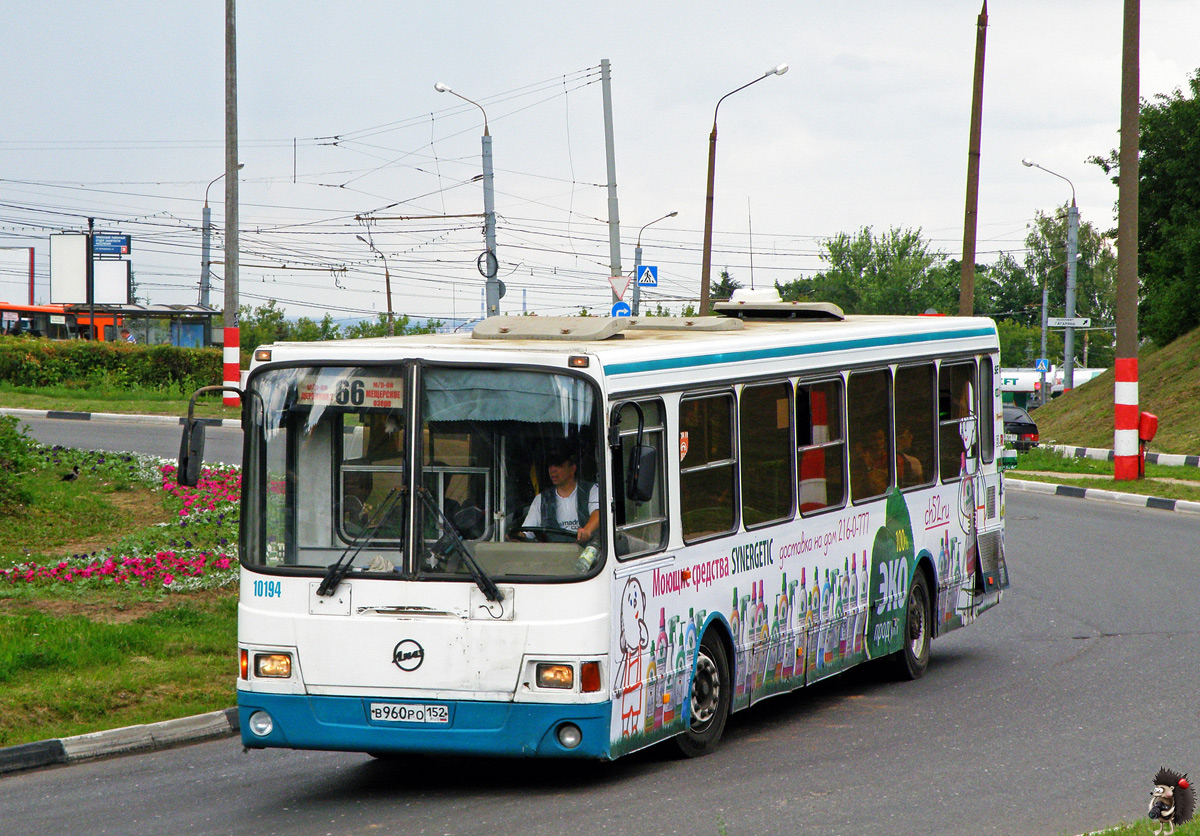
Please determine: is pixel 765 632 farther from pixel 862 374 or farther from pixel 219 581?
pixel 219 581

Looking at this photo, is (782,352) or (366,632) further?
(782,352)

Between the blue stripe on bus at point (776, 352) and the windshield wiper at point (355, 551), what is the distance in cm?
123

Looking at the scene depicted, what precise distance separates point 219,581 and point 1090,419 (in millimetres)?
30681

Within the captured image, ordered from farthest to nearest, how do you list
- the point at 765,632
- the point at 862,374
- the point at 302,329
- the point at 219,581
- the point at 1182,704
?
the point at 302,329 < the point at 219,581 < the point at 862,374 < the point at 1182,704 < the point at 765,632

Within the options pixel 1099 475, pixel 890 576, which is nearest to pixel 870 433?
pixel 890 576

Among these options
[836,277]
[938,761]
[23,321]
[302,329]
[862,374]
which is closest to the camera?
[938,761]

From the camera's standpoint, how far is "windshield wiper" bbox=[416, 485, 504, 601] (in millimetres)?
6961

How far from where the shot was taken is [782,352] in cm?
905

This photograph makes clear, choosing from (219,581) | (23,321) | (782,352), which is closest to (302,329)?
(23,321)

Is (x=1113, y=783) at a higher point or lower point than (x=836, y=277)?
lower

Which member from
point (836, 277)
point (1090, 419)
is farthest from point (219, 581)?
point (836, 277)

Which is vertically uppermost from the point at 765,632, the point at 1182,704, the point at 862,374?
the point at 862,374

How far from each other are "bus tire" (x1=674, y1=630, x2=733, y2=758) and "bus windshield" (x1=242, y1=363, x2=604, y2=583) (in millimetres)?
1401

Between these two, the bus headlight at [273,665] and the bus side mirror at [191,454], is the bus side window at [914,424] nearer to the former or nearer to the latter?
the bus headlight at [273,665]
